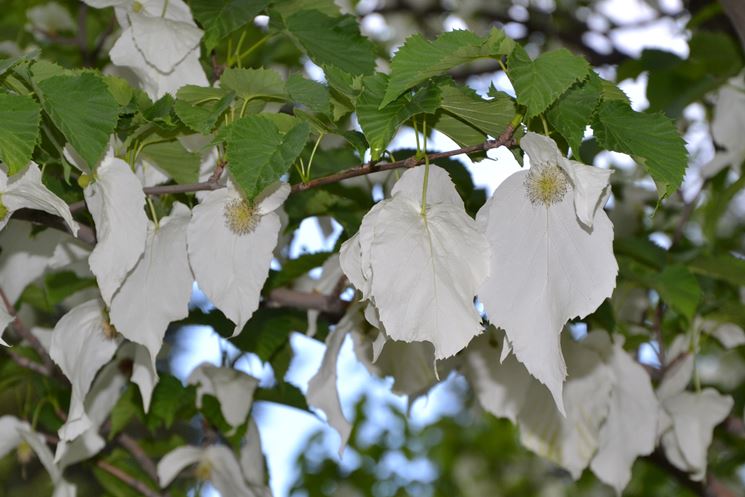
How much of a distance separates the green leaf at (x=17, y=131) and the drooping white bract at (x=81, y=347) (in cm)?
28

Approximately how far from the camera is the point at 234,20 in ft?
3.63

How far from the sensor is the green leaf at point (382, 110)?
84 centimetres

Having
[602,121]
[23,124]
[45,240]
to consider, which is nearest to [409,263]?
[602,121]

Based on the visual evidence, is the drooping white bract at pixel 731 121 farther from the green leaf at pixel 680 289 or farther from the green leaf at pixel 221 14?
the green leaf at pixel 221 14

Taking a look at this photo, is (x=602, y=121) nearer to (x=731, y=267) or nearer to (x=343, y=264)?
(x=343, y=264)

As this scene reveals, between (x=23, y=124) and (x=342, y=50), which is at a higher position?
(x=23, y=124)

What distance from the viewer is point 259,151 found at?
0.87 meters

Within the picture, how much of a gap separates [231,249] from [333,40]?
0.30 m

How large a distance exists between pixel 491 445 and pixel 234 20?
2.54 meters

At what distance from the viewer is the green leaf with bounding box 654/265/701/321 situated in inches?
51.6

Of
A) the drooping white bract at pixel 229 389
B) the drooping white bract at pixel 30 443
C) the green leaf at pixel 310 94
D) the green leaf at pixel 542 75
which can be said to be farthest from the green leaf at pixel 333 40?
the drooping white bract at pixel 30 443

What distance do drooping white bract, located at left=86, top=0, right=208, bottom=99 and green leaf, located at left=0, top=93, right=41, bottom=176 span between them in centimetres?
26

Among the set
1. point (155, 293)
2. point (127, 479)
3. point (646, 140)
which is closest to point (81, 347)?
point (155, 293)

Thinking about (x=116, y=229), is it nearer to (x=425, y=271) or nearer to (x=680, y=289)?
(x=425, y=271)
